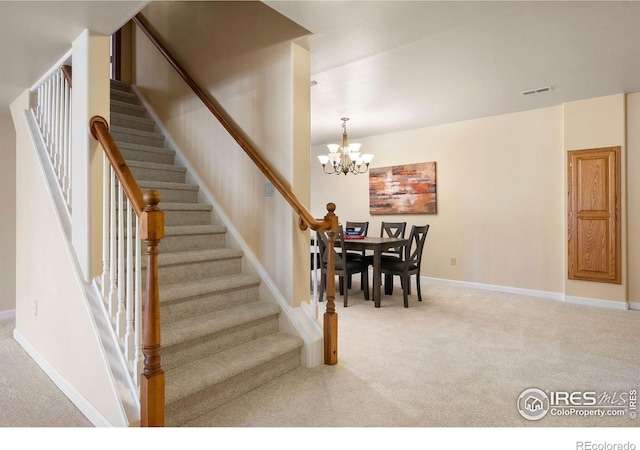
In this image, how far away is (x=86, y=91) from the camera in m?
2.02

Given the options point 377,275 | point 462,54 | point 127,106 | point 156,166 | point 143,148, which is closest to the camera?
point 462,54

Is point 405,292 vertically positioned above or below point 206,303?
below

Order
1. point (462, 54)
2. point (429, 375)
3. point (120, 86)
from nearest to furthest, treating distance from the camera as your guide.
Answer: point (429, 375)
point (462, 54)
point (120, 86)

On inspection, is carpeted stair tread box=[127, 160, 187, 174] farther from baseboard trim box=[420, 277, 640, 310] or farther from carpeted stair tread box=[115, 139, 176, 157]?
baseboard trim box=[420, 277, 640, 310]

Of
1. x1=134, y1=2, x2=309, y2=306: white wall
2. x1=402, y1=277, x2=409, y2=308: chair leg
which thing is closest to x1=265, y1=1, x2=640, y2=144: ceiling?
x1=134, y1=2, x2=309, y2=306: white wall

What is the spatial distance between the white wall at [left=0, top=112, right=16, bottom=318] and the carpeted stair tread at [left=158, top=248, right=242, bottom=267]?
8.14 ft

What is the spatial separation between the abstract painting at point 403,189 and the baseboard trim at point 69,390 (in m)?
5.01

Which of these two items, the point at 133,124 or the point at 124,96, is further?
the point at 124,96

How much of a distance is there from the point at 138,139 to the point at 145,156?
274mm

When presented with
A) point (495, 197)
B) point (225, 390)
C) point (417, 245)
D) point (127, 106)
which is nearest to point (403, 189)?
point (495, 197)

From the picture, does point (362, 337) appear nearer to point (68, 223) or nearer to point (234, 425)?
point (234, 425)

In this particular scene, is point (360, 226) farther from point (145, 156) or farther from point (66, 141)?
point (66, 141)

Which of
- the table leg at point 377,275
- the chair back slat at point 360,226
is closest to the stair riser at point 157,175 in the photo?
the table leg at point 377,275

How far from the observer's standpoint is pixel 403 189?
20.0 feet
